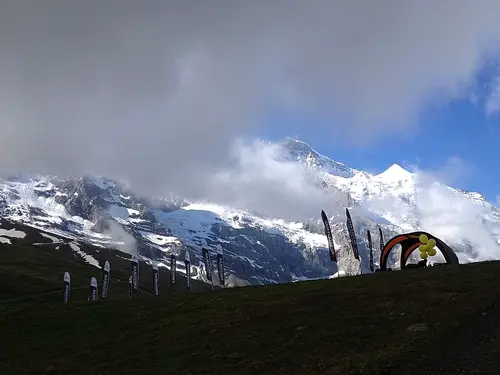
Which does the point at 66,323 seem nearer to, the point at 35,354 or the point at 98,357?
the point at 35,354

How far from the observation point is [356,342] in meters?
33.2

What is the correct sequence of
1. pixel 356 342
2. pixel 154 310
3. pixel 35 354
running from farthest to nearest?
pixel 154 310
pixel 35 354
pixel 356 342

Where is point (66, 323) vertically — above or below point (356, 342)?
above

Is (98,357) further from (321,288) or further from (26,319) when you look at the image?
(321,288)

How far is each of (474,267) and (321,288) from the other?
14.7 metres

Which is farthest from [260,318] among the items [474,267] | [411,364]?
[474,267]

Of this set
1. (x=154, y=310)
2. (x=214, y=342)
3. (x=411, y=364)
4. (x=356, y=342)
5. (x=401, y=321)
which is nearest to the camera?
(x=411, y=364)

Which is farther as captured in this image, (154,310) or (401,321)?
(154,310)

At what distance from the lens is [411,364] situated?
27.8 m

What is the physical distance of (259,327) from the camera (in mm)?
40312

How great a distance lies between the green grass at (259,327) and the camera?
32.4 meters

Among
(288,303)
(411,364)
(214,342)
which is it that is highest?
(288,303)

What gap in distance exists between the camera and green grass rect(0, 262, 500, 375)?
32375 millimetres

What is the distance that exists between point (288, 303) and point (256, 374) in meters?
15.5
